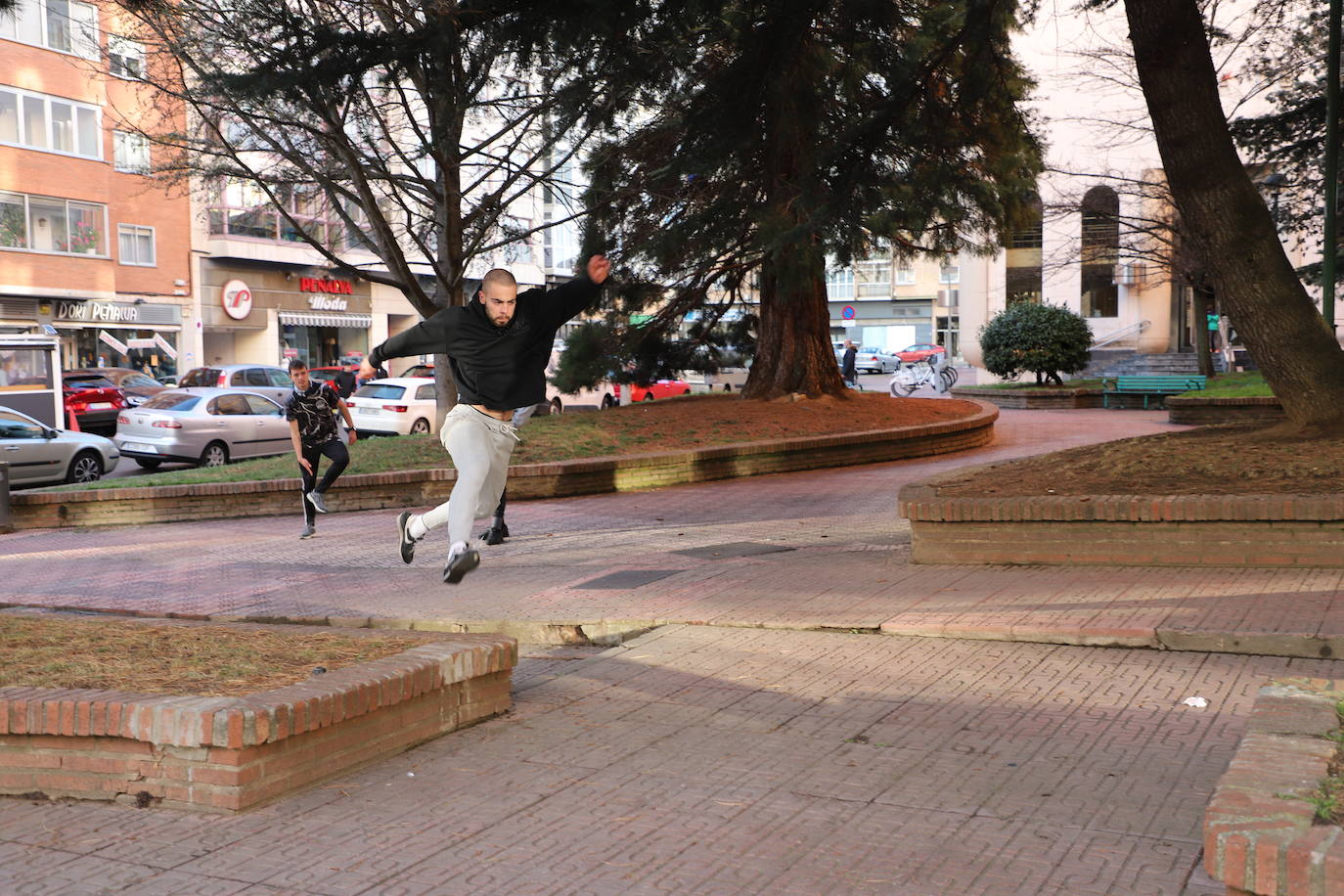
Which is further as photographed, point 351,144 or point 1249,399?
point 1249,399

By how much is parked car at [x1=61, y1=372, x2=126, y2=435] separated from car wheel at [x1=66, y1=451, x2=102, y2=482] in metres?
7.73

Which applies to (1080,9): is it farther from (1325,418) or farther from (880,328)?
(880,328)

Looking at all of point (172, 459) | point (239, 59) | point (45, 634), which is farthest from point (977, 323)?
point (45, 634)

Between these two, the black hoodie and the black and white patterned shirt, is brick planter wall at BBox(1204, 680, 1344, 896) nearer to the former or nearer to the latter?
the black hoodie

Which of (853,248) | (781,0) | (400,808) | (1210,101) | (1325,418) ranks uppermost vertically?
(781,0)

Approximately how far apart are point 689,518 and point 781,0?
17.4ft

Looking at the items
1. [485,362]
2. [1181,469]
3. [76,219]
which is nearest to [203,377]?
[76,219]

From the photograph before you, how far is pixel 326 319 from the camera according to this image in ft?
184

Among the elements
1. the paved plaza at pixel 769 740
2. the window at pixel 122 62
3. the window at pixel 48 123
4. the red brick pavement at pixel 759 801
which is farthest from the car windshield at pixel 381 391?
the window at pixel 48 123

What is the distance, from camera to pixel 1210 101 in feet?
33.4

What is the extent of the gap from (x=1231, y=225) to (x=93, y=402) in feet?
84.1

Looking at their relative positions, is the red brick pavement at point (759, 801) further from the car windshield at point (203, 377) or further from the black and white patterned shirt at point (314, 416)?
the car windshield at point (203, 377)

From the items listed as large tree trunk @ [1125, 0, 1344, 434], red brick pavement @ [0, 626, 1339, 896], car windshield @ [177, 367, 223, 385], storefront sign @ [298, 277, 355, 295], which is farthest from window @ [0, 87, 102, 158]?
red brick pavement @ [0, 626, 1339, 896]

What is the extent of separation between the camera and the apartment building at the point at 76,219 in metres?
38.8
